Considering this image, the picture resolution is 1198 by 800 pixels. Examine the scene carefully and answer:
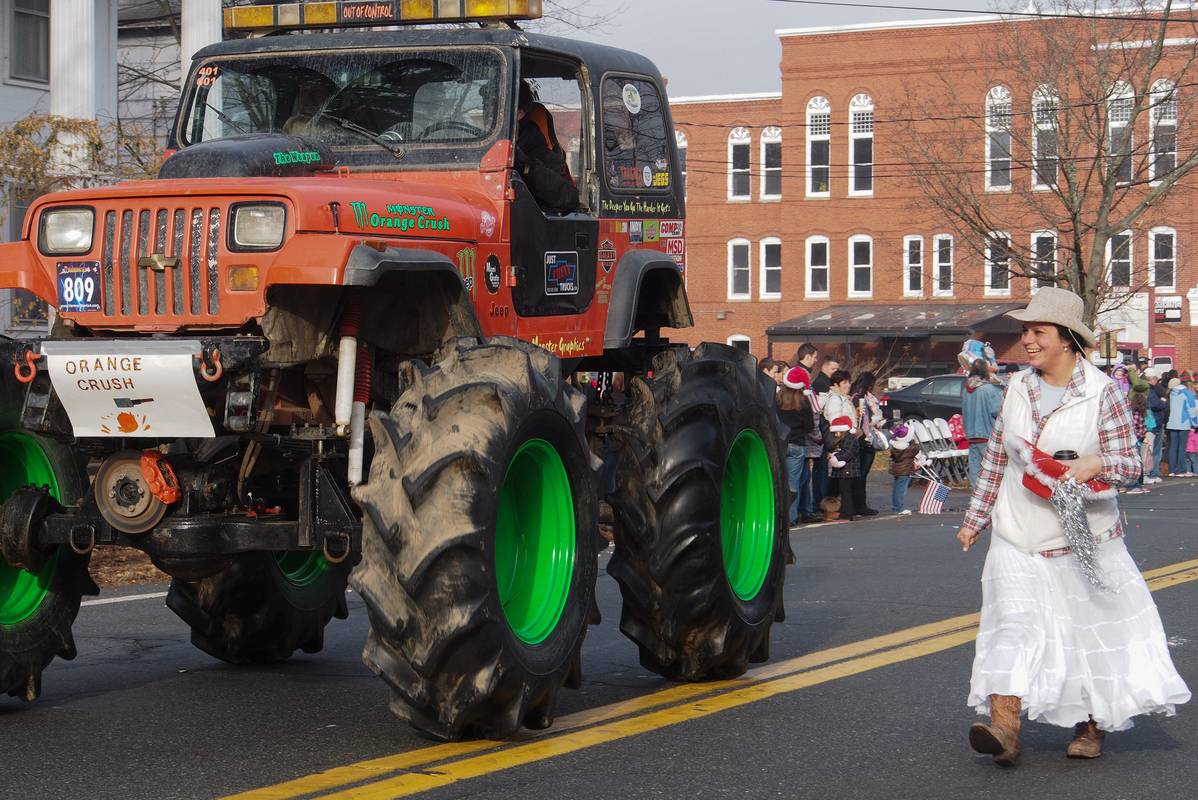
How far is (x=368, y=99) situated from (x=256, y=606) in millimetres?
2595

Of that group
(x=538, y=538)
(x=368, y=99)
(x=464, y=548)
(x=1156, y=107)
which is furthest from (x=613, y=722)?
(x=1156, y=107)

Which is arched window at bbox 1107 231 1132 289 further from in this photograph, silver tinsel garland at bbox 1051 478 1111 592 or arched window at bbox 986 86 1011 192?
silver tinsel garland at bbox 1051 478 1111 592

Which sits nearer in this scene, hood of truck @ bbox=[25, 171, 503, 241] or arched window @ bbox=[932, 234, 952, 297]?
hood of truck @ bbox=[25, 171, 503, 241]

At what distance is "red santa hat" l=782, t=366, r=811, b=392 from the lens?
62.0 feet

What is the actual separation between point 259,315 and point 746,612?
305 centimetres

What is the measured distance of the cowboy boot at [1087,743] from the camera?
22.9 ft

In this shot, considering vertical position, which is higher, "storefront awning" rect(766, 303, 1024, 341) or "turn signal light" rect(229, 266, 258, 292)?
"storefront awning" rect(766, 303, 1024, 341)

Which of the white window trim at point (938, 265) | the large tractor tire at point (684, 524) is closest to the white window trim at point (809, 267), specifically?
the white window trim at point (938, 265)

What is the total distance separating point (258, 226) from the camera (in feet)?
22.8

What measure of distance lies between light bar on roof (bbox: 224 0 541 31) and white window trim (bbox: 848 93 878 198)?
48243 mm

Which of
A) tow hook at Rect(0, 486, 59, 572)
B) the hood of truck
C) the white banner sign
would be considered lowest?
tow hook at Rect(0, 486, 59, 572)

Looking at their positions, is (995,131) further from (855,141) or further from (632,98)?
(632,98)

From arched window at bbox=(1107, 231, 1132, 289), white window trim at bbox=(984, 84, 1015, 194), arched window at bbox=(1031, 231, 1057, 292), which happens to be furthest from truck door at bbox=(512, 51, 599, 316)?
arched window at bbox=(1107, 231, 1132, 289)

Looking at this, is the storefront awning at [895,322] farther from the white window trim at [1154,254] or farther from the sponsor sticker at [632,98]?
the sponsor sticker at [632,98]
